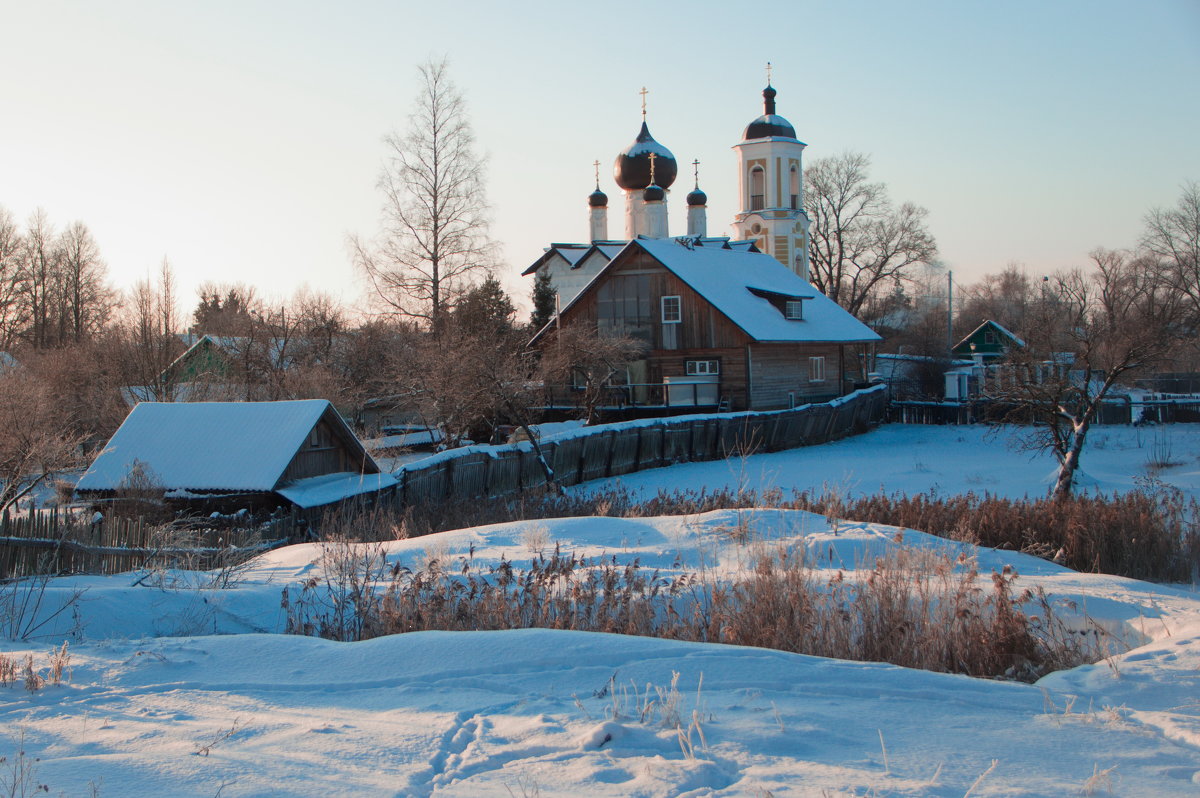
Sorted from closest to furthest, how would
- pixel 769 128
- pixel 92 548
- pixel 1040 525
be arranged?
pixel 92 548, pixel 1040 525, pixel 769 128

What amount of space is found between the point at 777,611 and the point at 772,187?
5277 cm

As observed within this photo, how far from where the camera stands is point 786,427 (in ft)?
94.3

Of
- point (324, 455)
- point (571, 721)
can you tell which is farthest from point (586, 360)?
point (571, 721)

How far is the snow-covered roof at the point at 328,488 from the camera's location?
14.2m

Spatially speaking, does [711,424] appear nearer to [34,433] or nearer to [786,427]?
[786,427]

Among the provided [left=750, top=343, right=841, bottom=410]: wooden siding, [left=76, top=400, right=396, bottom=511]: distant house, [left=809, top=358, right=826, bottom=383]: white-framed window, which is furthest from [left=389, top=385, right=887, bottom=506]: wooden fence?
[left=809, top=358, right=826, bottom=383]: white-framed window

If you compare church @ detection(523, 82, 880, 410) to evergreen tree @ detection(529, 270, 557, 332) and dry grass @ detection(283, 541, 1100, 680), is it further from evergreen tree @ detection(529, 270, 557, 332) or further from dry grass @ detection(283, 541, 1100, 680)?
dry grass @ detection(283, 541, 1100, 680)

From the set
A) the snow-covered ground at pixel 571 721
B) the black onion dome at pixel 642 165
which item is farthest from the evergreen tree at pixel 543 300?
the snow-covered ground at pixel 571 721

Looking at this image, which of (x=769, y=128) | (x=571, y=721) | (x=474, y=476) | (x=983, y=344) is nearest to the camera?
(x=571, y=721)

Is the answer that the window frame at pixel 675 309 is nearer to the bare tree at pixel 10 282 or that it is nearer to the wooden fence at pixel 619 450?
the wooden fence at pixel 619 450

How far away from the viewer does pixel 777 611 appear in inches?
230

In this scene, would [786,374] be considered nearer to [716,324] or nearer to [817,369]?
[817,369]

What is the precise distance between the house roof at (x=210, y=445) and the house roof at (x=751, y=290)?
A: 19709mm

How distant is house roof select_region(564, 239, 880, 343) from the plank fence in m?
3.12
